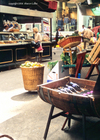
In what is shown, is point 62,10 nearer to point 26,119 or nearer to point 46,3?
point 46,3

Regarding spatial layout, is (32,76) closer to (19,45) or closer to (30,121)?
(30,121)

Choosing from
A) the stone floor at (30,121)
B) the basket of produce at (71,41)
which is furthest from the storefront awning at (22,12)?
the basket of produce at (71,41)

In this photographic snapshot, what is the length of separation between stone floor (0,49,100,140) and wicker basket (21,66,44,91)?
0.79ft

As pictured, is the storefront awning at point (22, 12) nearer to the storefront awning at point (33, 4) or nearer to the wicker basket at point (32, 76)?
the storefront awning at point (33, 4)

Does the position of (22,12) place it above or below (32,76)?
above

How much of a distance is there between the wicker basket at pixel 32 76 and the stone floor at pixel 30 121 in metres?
0.24

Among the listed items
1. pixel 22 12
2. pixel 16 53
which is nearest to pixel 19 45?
pixel 16 53

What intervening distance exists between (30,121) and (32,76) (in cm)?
186

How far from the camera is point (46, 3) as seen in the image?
13039 mm

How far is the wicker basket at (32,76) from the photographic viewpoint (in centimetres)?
545

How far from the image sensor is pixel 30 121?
12.5ft

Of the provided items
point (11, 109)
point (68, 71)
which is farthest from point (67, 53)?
point (11, 109)

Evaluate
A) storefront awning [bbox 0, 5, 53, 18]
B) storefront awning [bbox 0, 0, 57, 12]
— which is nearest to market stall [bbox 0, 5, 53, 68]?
storefront awning [bbox 0, 5, 53, 18]

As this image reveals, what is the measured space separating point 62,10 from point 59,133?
2503 cm
